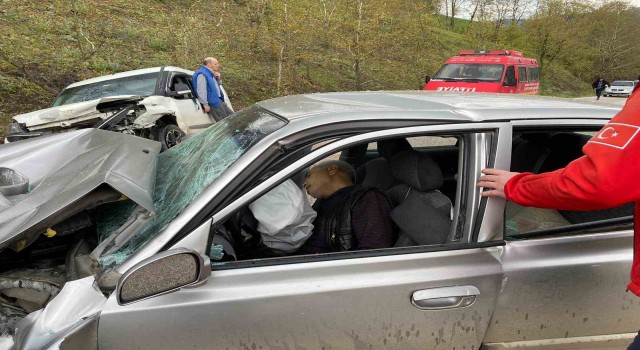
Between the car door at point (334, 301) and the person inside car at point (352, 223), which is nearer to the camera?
the car door at point (334, 301)

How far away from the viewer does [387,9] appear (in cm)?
1936

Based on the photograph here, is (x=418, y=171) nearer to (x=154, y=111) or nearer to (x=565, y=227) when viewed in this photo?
(x=565, y=227)

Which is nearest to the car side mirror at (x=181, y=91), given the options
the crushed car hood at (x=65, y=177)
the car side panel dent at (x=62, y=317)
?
the crushed car hood at (x=65, y=177)

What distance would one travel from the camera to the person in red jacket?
4.37 feet

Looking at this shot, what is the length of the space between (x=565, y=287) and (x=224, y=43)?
63.1 ft

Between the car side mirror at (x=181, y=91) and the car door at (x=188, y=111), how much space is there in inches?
1.5

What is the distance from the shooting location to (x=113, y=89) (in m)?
7.70

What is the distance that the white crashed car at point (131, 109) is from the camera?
20.6ft

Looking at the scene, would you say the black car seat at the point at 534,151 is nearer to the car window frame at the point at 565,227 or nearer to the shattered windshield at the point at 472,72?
the car window frame at the point at 565,227

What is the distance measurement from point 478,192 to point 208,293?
1.08 metres

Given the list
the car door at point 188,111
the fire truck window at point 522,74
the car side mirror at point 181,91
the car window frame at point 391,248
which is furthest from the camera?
the fire truck window at point 522,74

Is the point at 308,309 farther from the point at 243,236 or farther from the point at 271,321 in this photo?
the point at 243,236

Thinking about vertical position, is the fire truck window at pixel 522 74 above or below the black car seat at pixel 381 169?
below

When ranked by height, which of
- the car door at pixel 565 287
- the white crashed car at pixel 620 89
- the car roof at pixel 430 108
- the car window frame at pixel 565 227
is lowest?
the white crashed car at pixel 620 89
